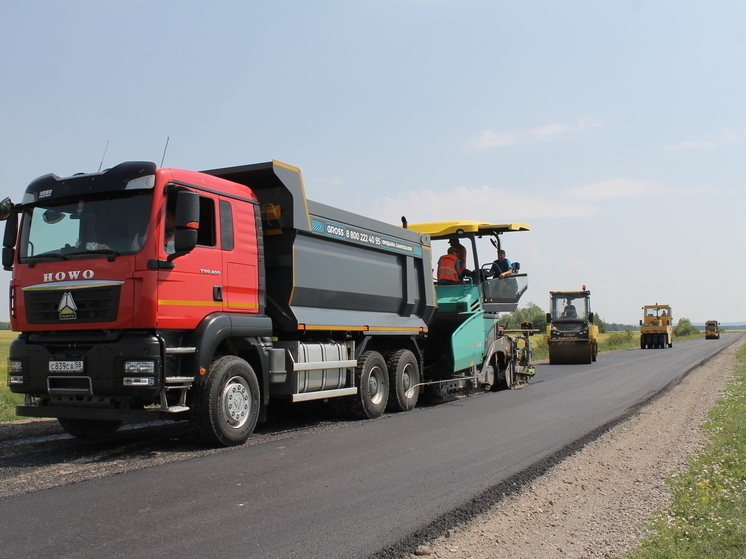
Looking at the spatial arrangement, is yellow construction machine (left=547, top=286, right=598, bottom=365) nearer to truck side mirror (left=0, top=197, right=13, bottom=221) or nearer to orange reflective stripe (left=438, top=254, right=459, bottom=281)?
orange reflective stripe (left=438, top=254, right=459, bottom=281)

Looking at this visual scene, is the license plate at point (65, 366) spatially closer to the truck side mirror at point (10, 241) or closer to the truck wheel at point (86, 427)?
the truck wheel at point (86, 427)

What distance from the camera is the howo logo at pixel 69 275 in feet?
23.9

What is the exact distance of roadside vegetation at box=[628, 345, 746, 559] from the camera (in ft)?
14.0

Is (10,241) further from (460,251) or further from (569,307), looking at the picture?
(569,307)

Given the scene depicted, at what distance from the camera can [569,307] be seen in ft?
95.6

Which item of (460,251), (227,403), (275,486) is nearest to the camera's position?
(275,486)

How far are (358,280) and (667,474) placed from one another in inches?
211

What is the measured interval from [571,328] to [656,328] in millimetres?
24346

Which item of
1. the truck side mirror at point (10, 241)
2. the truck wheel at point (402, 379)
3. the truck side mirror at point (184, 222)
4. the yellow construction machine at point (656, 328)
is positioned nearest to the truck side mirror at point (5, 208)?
the truck side mirror at point (10, 241)

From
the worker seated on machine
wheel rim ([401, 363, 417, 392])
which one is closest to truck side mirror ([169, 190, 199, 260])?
wheel rim ([401, 363, 417, 392])

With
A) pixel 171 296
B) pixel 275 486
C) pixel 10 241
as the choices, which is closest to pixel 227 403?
pixel 171 296

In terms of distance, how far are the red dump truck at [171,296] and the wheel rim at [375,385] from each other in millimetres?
887

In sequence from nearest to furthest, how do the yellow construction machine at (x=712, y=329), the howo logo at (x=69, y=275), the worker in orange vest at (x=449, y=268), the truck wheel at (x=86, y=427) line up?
the howo logo at (x=69, y=275) < the truck wheel at (x=86, y=427) < the worker in orange vest at (x=449, y=268) < the yellow construction machine at (x=712, y=329)

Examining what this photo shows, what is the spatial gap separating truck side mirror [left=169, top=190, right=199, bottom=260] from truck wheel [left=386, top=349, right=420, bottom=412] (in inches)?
196
